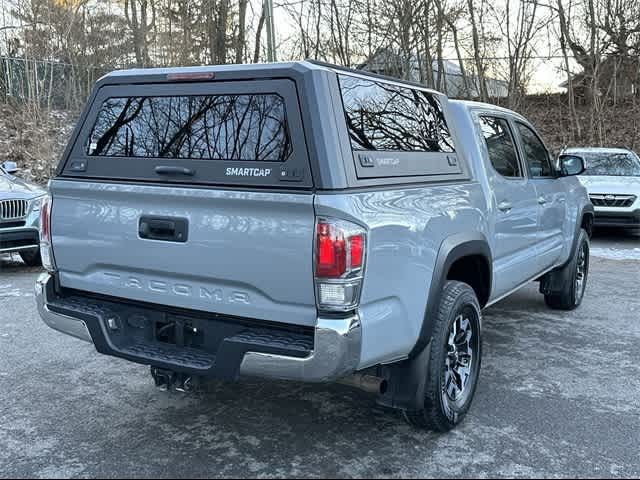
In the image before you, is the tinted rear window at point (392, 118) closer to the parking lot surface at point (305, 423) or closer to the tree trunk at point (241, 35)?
the parking lot surface at point (305, 423)

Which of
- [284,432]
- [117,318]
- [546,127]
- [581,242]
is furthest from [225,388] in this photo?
[546,127]

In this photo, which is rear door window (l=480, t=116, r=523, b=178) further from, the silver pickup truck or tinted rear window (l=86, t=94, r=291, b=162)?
tinted rear window (l=86, t=94, r=291, b=162)

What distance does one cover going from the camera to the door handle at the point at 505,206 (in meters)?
4.48

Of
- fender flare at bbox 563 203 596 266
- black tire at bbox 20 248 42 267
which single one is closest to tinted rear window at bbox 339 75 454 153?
fender flare at bbox 563 203 596 266

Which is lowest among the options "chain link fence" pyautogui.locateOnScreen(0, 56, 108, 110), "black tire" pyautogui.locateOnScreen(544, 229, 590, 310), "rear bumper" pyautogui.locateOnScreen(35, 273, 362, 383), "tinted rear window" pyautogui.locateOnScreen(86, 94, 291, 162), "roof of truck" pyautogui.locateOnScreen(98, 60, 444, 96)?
"black tire" pyautogui.locateOnScreen(544, 229, 590, 310)

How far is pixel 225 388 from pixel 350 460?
1.28m

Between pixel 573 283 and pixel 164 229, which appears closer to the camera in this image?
pixel 164 229

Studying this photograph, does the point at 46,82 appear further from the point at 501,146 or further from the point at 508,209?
the point at 508,209

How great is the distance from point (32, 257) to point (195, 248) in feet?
21.8

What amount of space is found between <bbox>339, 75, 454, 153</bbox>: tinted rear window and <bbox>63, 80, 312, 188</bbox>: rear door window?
1.09 feet

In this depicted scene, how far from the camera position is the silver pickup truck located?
289cm

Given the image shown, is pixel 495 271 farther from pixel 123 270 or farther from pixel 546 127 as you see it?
pixel 546 127

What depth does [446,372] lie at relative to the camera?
12.0ft

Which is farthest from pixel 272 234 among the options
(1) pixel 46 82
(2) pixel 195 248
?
(1) pixel 46 82
